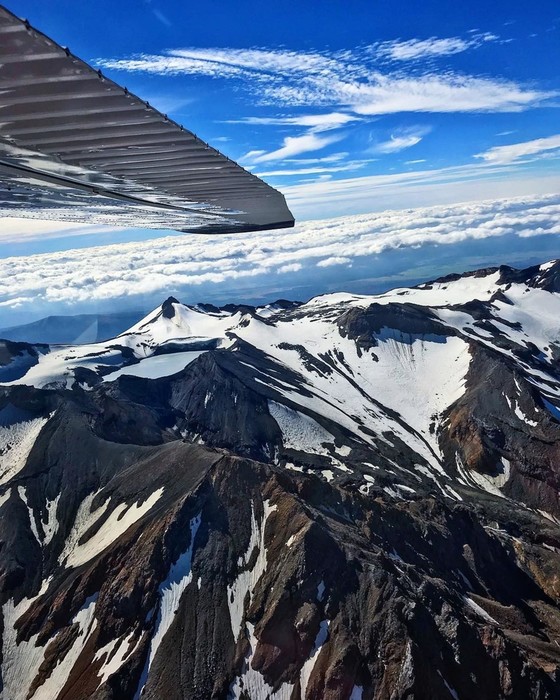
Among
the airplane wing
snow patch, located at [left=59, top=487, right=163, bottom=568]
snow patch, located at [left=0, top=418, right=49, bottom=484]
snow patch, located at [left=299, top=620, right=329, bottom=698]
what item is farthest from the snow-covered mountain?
the airplane wing

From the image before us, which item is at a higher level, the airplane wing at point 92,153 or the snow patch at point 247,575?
the airplane wing at point 92,153

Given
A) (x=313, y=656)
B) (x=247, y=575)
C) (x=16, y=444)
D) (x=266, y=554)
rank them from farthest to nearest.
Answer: (x=16, y=444) < (x=266, y=554) < (x=247, y=575) < (x=313, y=656)

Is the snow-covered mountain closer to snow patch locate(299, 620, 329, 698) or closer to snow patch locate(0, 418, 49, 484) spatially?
snow patch locate(299, 620, 329, 698)

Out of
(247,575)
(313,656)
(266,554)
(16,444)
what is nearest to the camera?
(313,656)

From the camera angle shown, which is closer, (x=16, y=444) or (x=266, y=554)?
(x=266, y=554)

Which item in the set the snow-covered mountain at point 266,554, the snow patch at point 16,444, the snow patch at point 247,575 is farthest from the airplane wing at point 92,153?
the snow patch at point 16,444

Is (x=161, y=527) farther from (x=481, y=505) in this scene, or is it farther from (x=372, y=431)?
(x=372, y=431)

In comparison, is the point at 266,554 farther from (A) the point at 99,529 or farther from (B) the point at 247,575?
(A) the point at 99,529

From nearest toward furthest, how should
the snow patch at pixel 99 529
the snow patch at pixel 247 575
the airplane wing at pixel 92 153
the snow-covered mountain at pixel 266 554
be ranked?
the airplane wing at pixel 92 153 → the snow-covered mountain at pixel 266 554 → the snow patch at pixel 247 575 → the snow patch at pixel 99 529

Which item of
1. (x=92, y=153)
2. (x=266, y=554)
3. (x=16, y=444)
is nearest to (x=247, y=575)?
(x=266, y=554)

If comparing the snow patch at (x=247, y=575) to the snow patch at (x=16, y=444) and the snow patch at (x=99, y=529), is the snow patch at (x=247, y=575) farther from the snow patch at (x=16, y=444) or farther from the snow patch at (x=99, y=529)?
the snow patch at (x=16, y=444)
